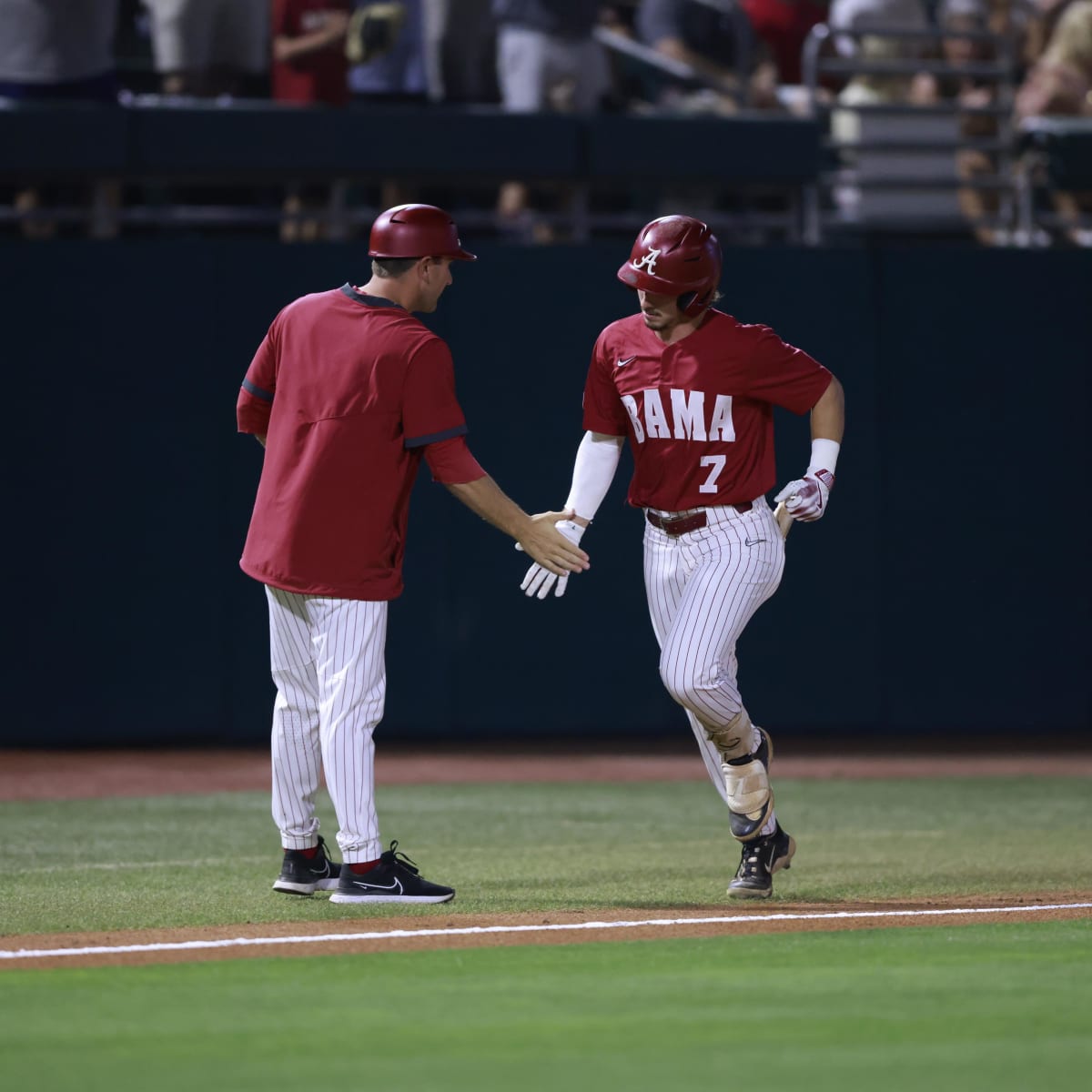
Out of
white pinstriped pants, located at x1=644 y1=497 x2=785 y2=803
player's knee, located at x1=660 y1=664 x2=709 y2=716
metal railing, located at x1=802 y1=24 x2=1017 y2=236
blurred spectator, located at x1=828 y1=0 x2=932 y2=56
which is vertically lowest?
player's knee, located at x1=660 y1=664 x2=709 y2=716

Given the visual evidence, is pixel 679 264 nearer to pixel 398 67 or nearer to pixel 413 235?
pixel 413 235

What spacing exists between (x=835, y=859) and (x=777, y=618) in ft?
17.4

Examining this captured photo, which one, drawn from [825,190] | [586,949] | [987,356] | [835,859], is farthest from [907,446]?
[586,949]

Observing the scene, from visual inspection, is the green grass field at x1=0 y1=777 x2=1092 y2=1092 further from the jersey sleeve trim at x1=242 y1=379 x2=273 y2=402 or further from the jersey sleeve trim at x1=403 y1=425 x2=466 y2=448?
the jersey sleeve trim at x1=242 y1=379 x2=273 y2=402

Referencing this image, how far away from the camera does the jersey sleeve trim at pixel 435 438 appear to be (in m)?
6.78

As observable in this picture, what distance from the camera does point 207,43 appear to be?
13438 mm

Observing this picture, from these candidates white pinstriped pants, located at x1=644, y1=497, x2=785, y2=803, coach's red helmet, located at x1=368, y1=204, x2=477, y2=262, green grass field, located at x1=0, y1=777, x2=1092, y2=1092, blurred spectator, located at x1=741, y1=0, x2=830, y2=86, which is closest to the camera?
green grass field, located at x1=0, y1=777, x2=1092, y2=1092

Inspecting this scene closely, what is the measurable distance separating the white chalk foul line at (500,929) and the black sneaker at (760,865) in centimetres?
48

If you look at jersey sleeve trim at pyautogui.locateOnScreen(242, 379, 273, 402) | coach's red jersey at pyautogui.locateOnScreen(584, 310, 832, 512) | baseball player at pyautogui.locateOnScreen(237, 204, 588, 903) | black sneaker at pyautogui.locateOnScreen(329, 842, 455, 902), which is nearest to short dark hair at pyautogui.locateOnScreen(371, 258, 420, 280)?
baseball player at pyautogui.locateOnScreen(237, 204, 588, 903)

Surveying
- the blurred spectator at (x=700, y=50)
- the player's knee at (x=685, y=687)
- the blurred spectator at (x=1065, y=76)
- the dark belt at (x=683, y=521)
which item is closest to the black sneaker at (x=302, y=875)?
the player's knee at (x=685, y=687)

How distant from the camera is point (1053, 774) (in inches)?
482

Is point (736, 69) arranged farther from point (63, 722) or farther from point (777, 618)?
point (63, 722)

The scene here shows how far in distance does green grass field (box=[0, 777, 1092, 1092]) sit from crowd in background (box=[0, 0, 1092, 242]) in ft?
20.3

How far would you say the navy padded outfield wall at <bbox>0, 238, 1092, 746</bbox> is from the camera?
12.9 metres
